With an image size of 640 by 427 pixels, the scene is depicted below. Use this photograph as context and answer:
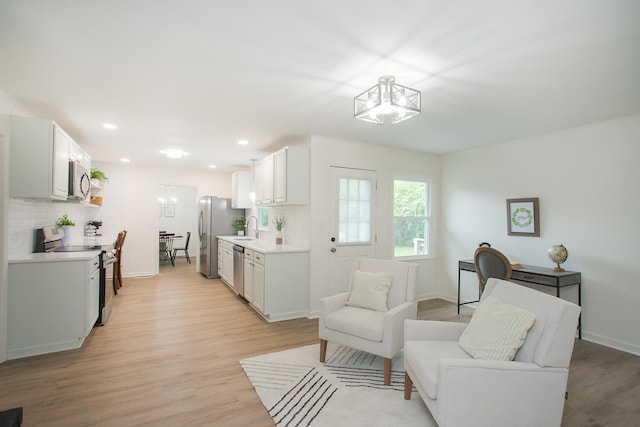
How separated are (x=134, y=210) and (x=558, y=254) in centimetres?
742

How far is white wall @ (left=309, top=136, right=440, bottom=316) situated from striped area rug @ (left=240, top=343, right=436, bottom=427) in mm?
1318

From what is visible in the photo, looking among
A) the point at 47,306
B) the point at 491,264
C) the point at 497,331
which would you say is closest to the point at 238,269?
the point at 47,306

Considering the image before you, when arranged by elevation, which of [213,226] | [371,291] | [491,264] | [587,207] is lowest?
[371,291]

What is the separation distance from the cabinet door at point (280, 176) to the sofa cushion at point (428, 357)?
8.54 feet

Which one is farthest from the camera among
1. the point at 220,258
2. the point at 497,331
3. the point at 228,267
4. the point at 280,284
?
the point at 220,258

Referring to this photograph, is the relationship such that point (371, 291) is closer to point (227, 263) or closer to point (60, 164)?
point (60, 164)

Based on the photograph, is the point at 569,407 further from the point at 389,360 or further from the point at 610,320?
the point at 610,320

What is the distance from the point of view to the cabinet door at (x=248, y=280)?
4453mm

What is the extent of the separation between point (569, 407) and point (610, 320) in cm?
178

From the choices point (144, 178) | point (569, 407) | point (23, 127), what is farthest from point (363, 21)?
point (144, 178)

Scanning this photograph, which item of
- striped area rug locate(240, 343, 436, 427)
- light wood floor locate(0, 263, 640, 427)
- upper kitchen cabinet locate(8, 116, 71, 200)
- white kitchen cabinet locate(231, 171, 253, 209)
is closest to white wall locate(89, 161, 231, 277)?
white kitchen cabinet locate(231, 171, 253, 209)

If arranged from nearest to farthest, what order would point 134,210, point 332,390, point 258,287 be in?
point 332,390
point 258,287
point 134,210

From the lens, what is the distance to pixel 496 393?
1.66m

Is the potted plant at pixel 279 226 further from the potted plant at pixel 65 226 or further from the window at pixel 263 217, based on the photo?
the potted plant at pixel 65 226
